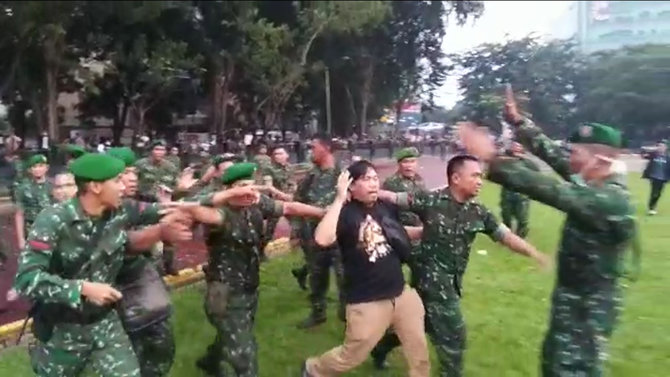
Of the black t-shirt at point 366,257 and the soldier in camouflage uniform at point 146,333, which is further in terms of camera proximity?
the black t-shirt at point 366,257

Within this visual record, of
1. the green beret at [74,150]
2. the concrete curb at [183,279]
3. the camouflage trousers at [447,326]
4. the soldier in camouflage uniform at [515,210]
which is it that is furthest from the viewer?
the soldier in camouflage uniform at [515,210]

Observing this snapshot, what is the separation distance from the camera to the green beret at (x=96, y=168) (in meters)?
4.35

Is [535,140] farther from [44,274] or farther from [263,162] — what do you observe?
[263,162]

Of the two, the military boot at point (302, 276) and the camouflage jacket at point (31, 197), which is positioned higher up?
the camouflage jacket at point (31, 197)

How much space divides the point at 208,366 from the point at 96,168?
8.91 feet

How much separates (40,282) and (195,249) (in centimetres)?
923

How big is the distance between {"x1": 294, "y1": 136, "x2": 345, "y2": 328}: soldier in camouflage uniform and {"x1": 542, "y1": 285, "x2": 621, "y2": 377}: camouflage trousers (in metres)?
3.54

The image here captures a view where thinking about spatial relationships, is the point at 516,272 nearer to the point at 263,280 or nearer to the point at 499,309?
the point at 499,309

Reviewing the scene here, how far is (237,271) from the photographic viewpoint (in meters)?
5.84

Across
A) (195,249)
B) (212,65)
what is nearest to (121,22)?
(212,65)

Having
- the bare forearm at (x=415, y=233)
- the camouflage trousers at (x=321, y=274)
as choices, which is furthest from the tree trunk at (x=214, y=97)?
the bare forearm at (x=415, y=233)

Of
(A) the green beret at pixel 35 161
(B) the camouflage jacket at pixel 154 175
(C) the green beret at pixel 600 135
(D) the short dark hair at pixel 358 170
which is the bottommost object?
(B) the camouflage jacket at pixel 154 175

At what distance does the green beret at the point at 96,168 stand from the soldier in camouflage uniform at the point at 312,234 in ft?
12.3

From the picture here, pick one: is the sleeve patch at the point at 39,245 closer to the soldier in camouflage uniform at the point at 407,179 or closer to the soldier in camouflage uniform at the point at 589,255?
the soldier in camouflage uniform at the point at 589,255
